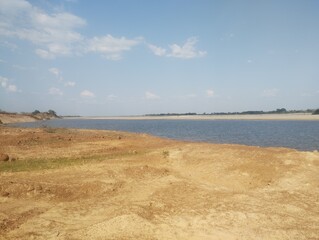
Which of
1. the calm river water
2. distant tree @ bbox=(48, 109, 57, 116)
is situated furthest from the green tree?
the calm river water

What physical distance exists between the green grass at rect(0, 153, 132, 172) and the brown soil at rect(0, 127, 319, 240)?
0.05 m

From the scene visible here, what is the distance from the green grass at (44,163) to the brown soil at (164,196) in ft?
0.18

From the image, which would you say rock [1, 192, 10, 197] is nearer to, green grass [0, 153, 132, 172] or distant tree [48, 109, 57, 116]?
green grass [0, 153, 132, 172]

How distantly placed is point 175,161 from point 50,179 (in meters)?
7.49

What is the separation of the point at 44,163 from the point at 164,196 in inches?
378

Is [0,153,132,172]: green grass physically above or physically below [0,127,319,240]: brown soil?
above

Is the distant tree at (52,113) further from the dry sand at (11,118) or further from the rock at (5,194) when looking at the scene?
the rock at (5,194)

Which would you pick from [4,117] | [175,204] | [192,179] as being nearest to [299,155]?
[192,179]

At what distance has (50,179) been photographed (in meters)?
15.0

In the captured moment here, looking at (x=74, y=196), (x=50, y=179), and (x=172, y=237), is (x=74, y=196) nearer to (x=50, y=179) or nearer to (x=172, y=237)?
(x=50, y=179)

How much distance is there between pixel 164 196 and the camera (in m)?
12.4

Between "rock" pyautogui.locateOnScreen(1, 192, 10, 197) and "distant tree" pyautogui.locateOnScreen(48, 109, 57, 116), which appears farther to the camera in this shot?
"distant tree" pyautogui.locateOnScreen(48, 109, 57, 116)

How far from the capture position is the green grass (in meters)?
17.7

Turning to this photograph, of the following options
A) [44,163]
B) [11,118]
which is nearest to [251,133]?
[44,163]
